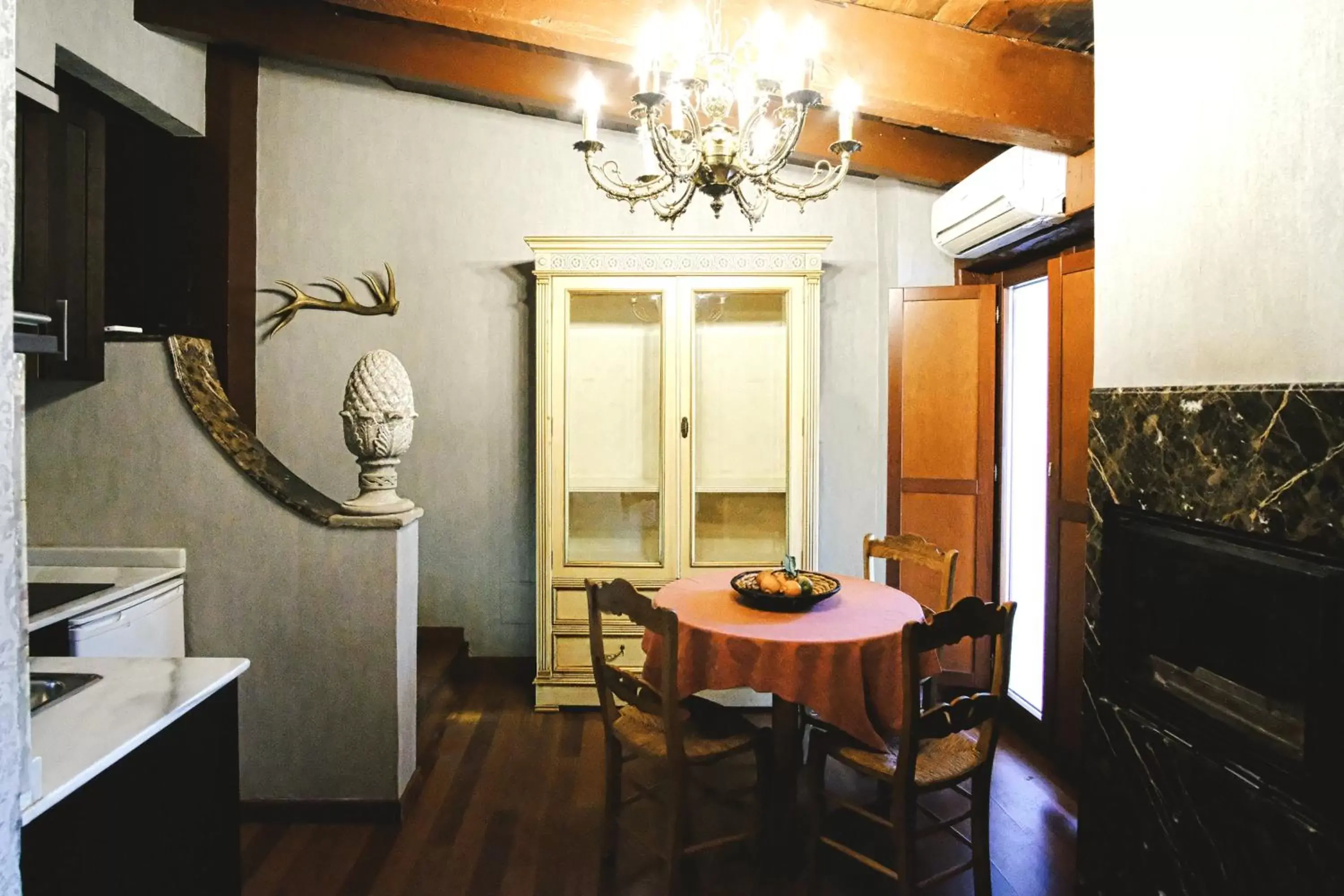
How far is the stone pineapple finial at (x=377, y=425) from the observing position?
93.2 inches

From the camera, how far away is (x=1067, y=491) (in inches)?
111

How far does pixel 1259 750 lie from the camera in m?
1.51

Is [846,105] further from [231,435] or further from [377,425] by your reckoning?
[231,435]

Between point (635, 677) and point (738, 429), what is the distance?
1.61m

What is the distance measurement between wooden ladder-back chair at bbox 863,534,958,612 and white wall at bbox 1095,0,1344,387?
0.91 meters

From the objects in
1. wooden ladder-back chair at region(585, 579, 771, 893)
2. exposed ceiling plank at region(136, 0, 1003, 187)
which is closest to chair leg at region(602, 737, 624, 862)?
wooden ladder-back chair at region(585, 579, 771, 893)

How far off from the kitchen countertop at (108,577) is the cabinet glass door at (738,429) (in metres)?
2.01

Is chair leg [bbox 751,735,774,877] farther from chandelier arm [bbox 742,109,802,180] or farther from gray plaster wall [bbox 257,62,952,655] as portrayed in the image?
gray plaster wall [bbox 257,62,952,655]

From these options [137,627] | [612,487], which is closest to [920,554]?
[612,487]

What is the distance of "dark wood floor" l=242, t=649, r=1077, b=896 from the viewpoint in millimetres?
2121

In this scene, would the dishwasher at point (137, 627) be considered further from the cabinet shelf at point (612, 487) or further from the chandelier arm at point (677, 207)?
the chandelier arm at point (677, 207)

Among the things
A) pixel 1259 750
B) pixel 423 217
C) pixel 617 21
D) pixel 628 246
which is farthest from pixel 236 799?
pixel 423 217

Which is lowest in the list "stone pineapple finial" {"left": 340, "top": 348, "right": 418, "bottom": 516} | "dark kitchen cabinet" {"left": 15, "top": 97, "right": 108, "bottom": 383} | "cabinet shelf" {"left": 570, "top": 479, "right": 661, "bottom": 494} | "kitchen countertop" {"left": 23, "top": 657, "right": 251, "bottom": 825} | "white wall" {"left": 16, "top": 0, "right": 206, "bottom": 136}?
"kitchen countertop" {"left": 23, "top": 657, "right": 251, "bottom": 825}

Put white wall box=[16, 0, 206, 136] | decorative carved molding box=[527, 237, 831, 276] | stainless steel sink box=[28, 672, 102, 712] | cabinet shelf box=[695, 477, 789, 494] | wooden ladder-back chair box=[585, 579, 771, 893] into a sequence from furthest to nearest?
cabinet shelf box=[695, 477, 789, 494], decorative carved molding box=[527, 237, 831, 276], white wall box=[16, 0, 206, 136], wooden ladder-back chair box=[585, 579, 771, 893], stainless steel sink box=[28, 672, 102, 712]
